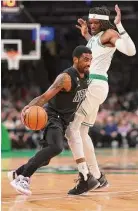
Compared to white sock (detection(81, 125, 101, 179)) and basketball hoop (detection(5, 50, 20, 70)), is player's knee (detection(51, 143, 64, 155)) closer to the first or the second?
white sock (detection(81, 125, 101, 179))

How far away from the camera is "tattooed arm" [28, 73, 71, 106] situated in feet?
23.3

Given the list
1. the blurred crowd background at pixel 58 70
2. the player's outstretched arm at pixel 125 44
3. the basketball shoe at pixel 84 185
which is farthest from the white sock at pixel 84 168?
the blurred crowd background at pixel 58 70

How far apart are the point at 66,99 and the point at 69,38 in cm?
1975

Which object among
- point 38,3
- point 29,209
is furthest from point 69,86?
point 38,3

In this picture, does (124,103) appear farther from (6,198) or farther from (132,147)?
(6,198)

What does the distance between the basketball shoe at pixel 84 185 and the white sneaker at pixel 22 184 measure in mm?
595

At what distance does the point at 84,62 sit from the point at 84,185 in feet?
4.97

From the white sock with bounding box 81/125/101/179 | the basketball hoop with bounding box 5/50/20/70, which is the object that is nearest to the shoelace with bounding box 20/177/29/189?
the white sock with bounding box 81/125/101/179

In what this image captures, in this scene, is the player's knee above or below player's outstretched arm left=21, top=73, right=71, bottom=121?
below

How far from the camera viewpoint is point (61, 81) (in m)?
7.17

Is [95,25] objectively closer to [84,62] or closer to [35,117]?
[84,62]

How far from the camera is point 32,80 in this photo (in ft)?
90.5

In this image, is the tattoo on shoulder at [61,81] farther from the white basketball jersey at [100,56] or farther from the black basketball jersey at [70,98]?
the white basketball jersey at [100,56]

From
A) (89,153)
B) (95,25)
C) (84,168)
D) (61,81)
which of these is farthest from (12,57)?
(61,81)
